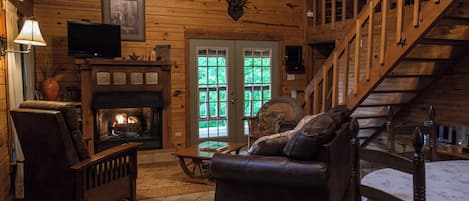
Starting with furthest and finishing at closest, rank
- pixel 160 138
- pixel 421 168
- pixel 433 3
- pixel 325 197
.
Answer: pixel 160 138 → pixel 433 3 → pixel 325 197 → pixel 421 168

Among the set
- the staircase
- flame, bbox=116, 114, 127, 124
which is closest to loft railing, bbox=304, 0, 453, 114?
the staircase

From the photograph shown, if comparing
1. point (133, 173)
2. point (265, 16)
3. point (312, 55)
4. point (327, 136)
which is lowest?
point (133, 173)

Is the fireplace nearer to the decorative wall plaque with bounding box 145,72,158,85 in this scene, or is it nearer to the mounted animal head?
the decorative wall plaque with bounding box 145,72,158,85

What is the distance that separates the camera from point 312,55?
23.3 ft

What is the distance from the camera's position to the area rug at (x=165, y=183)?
4.14m

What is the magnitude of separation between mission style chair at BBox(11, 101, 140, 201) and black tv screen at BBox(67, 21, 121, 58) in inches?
87.3

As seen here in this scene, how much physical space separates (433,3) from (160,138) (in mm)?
3981

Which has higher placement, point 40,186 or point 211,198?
point 40,186

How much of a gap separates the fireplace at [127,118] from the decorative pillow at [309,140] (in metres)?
3.18

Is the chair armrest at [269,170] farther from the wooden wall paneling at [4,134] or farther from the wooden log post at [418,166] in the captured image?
the wooden wall paneling at [4,134]

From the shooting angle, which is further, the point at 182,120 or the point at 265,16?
the point at 265,16

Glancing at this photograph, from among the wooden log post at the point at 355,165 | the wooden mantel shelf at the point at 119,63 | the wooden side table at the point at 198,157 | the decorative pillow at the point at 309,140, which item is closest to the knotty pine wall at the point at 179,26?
the wooden mantel shelf at the point at 119,63

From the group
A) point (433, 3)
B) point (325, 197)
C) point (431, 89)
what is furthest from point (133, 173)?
point (431, 89)

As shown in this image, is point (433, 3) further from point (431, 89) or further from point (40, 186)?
point (40, 186)
